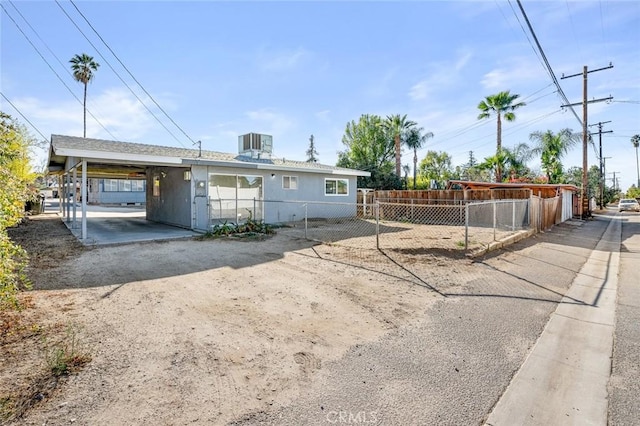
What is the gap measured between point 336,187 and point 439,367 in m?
15.2

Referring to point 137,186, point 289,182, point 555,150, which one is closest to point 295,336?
point 289,182

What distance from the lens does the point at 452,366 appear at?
2.98m

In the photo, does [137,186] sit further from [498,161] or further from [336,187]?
[498,161]

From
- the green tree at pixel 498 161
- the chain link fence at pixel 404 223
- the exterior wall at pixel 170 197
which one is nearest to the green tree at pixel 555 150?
the green tree at pixel 498 161

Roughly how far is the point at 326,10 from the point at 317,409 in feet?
36.1

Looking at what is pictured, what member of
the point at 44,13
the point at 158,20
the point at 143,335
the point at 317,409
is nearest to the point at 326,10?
the point at 158,20

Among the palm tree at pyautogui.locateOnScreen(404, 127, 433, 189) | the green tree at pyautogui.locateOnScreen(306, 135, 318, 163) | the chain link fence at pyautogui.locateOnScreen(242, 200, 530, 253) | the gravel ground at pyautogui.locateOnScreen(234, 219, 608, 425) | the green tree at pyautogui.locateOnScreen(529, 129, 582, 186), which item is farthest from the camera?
the green tree at pyautogui.locateOnScreen(306, 135, 318, 163)

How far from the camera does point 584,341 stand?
3568mm

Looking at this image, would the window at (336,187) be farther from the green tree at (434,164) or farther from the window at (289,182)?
the green tree at (434,164)

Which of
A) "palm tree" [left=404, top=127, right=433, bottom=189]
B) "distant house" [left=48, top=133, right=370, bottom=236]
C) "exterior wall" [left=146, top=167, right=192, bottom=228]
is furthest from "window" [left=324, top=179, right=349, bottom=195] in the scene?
"palm tree" [left=404, top=127, right=433, bottom=189]

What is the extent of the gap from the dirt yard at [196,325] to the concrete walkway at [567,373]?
138cm

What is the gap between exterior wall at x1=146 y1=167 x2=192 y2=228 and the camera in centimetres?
1291

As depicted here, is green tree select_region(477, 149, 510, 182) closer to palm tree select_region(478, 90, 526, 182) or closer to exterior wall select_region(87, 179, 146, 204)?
palm tree select_region(478, 90, 526, 182)

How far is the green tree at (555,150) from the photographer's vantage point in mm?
29844
